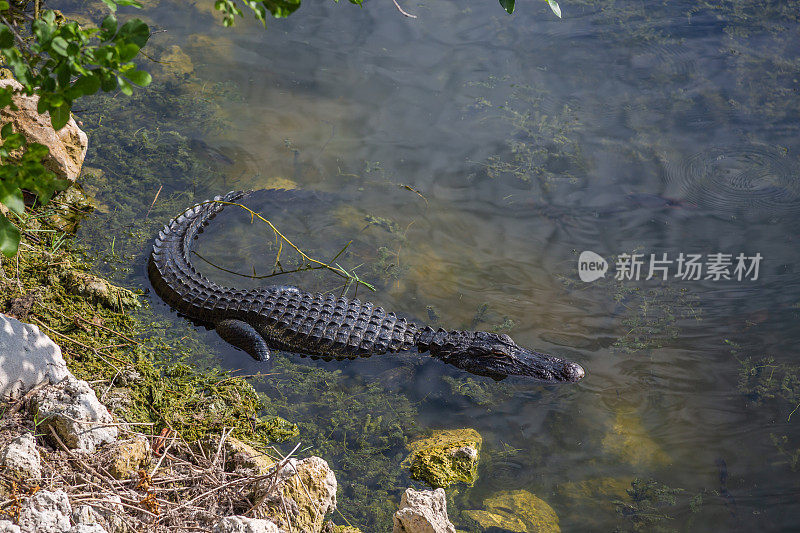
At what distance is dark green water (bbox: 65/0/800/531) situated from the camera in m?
4.61

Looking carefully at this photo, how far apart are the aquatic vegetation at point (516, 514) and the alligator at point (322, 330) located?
3.72 feet

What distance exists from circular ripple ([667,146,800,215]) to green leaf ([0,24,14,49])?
6245 mm

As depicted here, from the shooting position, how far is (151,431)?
3703 millimetres

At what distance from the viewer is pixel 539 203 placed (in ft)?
21.8

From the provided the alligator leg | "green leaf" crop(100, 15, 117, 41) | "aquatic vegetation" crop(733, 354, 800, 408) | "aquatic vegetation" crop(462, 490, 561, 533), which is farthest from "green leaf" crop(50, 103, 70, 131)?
"aquatic vegetation" crop(733, 354, 800, 408)

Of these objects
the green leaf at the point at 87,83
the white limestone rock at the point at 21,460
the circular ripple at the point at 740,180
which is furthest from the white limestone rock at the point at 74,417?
the circular ripple at the point at 740,180

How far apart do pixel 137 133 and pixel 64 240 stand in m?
1.96

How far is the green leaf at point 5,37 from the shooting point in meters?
2.24

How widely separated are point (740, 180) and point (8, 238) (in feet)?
22.9

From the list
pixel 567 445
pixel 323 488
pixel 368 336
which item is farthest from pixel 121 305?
pixel 567 445

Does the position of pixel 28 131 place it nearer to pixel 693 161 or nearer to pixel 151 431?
pixel 151 431

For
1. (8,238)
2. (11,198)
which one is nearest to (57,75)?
(11,198)

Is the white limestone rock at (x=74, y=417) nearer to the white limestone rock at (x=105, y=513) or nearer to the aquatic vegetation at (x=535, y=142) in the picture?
the white limestone rock at (x=105, y=513)

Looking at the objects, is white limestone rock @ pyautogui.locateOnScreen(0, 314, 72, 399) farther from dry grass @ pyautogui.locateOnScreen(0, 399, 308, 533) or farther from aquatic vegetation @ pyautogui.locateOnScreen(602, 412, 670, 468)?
aquatic vegetation @ pyautogui.locateOnScreen(602, 412, 670, 468)
